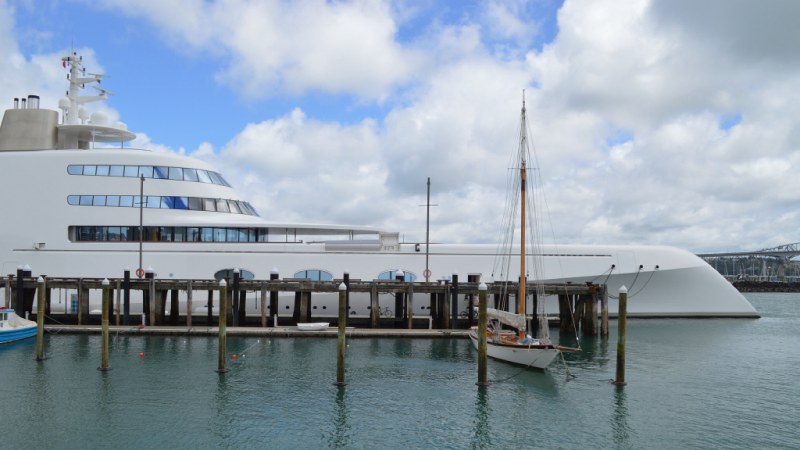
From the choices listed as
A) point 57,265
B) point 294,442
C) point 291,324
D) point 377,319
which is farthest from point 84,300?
point 294,442

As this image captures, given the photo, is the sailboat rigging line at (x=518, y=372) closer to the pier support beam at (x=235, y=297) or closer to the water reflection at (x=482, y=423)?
the water reflection at (x=482, y=423)

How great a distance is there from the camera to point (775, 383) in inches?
830

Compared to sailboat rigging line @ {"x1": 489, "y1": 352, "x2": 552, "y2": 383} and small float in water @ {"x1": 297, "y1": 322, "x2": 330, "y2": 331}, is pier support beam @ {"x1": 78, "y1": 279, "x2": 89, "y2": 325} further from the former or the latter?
sailboat rigging line @ {"x1": 489, "y1": 352, "x2": 552, "y2": 383}

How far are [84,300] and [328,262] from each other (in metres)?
11.9

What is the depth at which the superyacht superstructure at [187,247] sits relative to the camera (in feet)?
110

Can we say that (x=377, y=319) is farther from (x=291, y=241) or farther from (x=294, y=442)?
(x=294, y=442)

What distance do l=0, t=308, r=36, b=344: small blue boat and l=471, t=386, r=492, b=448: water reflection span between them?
20.1 meters

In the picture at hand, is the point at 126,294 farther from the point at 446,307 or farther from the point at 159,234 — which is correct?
the point at 446,307

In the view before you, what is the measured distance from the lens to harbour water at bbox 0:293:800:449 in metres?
15.1

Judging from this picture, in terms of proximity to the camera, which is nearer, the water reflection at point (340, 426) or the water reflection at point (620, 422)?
the water reflection at point (340, 426)

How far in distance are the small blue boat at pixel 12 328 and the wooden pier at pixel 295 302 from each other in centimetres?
150

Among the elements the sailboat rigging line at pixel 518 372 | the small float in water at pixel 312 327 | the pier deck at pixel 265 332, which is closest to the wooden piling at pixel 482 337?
the sailboat rigging line at pixel 518 372

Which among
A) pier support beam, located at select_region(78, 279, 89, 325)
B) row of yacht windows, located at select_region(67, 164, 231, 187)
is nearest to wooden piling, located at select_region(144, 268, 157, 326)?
pier support beam, located at select_region(78, 279, 89, 325)

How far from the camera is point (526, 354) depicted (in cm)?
2202
